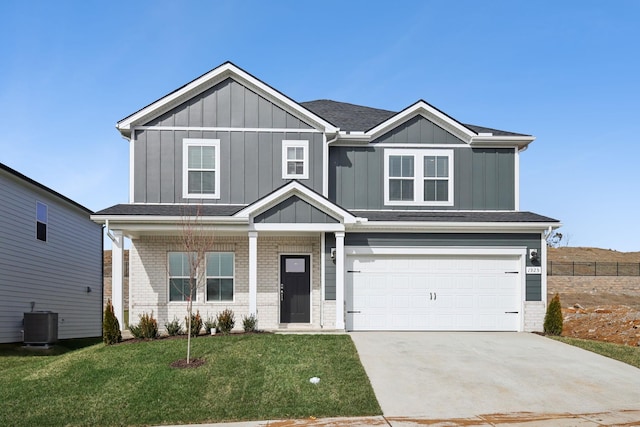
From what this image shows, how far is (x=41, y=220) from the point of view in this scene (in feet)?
59.5

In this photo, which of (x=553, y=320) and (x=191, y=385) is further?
(x=553, y=320)

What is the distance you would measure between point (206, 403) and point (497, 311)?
9396 mm

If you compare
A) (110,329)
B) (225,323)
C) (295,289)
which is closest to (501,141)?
(295,289)

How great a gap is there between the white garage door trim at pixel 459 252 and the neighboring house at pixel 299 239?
0.09 feet

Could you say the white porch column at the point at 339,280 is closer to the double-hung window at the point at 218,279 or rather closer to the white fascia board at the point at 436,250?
the white fascia board at the point at 436,250

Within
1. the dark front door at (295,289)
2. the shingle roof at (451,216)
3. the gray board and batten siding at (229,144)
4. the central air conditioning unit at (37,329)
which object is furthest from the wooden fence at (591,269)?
the central air conditioning unit at (37,329)

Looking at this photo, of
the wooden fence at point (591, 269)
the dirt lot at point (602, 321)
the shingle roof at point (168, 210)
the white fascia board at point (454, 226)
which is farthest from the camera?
the wooden fence at point (591, 269)

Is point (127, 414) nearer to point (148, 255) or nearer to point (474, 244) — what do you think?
point (148, 255)

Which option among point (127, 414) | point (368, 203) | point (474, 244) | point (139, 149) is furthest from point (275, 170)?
point (127, 414)

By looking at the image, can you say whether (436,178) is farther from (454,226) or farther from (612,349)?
(612,349)

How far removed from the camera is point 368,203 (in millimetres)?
16328

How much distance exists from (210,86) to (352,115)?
509 cm

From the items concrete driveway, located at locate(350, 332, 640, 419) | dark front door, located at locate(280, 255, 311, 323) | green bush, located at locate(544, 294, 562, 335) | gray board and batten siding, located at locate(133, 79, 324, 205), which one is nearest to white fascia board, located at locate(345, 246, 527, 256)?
dark front door, located at locate(280, 255, 311, 323)

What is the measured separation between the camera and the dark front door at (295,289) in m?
15.6
